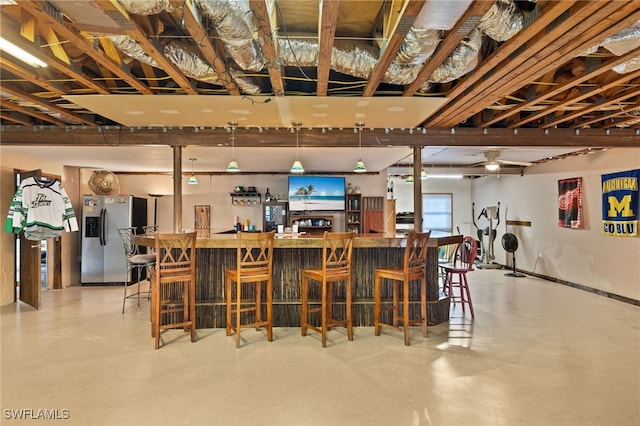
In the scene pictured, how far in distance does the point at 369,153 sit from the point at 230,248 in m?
3.01

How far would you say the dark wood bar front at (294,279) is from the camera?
455 cm

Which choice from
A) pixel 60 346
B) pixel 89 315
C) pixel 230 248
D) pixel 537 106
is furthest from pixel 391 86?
pixel 89 315

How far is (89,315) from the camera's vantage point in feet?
16.6

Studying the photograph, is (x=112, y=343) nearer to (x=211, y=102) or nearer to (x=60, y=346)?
(x=60, y=346)

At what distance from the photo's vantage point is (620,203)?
5.94 metres

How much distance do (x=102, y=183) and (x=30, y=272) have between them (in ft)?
7.53

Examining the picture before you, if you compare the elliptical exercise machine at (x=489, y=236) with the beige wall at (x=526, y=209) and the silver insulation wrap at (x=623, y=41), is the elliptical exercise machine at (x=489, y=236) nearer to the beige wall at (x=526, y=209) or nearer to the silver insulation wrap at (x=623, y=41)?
the beige wall at (x=526, y=209)

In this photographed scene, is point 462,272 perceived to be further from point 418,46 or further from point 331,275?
point 418,46

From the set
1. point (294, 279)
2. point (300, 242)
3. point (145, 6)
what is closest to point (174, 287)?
point (294, 279)

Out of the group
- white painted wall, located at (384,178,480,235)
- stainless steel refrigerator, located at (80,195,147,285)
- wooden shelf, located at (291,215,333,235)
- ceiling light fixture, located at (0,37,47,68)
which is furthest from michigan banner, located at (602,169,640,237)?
stainless steel refrigerator, located at (80,195,147,285)

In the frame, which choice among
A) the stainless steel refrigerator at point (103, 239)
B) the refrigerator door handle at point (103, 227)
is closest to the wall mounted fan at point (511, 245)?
the stainless steel refrigerator at point (103, 239)

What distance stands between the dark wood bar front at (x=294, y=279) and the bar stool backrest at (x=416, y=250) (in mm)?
227

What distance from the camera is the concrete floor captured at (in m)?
2.62

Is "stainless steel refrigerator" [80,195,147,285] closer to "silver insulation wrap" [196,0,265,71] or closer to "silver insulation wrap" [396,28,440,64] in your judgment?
"silver insulation wrap" [196,0,265,71]
